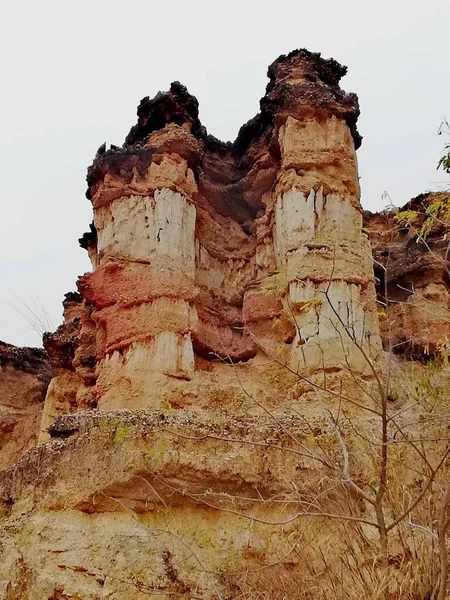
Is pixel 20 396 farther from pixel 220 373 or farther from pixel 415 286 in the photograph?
pixel 415 286

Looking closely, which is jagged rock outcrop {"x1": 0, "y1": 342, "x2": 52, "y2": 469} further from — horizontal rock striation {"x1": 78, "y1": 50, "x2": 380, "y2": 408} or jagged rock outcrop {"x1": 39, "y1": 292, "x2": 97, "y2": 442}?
horizontal rock striation {"x1": 78, "y1": 50, "x2": 380, "y2": 408}

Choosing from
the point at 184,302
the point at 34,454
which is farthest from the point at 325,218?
the point at 34,454

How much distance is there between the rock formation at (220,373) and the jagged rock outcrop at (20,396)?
0.09 metres

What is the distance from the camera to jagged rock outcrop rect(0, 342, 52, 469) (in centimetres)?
2070

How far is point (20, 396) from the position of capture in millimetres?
22984

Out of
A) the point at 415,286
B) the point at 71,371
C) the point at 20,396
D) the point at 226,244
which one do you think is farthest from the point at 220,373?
the point at 20,396

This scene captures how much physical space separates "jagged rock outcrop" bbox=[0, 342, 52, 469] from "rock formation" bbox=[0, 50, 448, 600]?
0.31ft

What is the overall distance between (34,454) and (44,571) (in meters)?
2.31

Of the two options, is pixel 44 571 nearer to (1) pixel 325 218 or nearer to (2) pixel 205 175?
(1) pixel 325 218

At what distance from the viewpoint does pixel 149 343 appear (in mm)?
14273

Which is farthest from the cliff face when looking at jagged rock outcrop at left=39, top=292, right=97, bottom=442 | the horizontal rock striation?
jagged rock outcrop at left=39, top=292, right=97, bottom=442

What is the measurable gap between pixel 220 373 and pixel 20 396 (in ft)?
35.2

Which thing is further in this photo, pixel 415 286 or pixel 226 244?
pixel 415 286

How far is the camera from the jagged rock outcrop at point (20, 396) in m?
20.7
